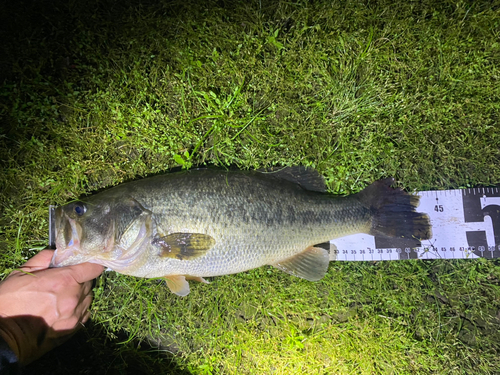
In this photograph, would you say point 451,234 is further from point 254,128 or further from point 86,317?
point 86,317

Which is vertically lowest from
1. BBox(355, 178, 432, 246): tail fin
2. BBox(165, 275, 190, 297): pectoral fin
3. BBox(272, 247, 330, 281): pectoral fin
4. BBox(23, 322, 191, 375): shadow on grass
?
BBox(23, 322, 191, 375): shadow on grass

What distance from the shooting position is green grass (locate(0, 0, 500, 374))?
9.25 feet

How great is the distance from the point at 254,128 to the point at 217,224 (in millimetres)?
1031

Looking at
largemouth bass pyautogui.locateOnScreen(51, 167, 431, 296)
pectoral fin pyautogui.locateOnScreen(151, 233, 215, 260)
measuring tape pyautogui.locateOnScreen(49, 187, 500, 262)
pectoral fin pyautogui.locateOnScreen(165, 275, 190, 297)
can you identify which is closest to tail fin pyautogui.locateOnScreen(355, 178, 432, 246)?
largemouth bass pyautogui.locateOnScreen(51, 167, 431, 296)

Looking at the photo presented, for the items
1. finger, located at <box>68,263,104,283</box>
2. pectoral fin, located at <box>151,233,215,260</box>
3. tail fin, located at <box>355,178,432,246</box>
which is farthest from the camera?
tail fin, located at <box>355,178,432,246</box>

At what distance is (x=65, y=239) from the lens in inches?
92.0

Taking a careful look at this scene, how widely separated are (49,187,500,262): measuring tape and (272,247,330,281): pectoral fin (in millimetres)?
242

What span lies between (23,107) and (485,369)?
4.83m

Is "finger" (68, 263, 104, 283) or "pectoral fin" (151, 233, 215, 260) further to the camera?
"finger" (68, 263, 104, 283)

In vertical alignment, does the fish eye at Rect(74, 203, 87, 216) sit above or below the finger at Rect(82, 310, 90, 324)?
above

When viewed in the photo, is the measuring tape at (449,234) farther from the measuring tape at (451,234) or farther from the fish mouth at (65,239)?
the fish mouth at (65,239)

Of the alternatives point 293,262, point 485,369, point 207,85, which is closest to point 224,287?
point 293,262

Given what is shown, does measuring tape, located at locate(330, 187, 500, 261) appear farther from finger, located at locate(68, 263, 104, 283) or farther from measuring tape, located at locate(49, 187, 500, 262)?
finger, located at locate(68, 263, 104, 283)


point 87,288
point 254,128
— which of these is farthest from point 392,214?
point 87,288
